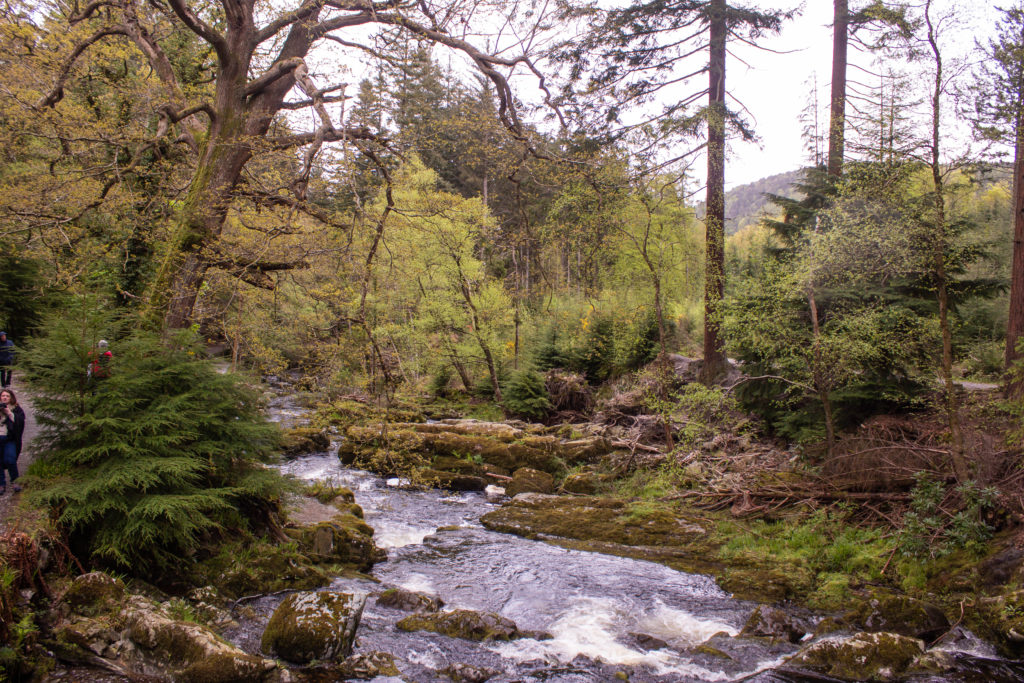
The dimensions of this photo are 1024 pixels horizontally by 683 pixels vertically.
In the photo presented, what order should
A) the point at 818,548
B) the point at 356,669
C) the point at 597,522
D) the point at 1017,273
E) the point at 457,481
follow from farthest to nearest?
the point at 457,481, the point at 597,522, the point at 1017,273, the point at 818,548, the point at 356,669

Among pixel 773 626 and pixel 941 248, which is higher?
pixel 941 248

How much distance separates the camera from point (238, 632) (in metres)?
6.11

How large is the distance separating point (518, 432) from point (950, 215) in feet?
35.9

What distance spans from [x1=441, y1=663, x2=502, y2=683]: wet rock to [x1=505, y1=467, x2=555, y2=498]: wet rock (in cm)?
660

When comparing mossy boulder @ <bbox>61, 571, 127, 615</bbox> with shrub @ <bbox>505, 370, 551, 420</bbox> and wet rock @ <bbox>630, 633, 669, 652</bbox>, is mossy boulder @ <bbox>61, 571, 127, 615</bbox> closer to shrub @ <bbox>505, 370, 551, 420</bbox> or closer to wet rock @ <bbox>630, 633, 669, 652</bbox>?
wet rock @ <bbox>630, 633, 669, 652</bbox>

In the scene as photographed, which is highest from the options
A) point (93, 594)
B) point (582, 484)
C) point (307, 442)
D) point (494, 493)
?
point (93, 594)

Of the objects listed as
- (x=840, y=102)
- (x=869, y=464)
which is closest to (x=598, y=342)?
(x=840, y=102)

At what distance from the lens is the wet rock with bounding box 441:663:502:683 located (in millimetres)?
5625

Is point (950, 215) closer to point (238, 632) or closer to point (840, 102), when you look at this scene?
point (840, 102)

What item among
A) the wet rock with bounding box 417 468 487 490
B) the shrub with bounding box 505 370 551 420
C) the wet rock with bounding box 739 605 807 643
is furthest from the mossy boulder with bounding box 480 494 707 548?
the shrub with bounding box 505 370 551 420

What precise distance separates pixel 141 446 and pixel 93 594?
1772 millimetres

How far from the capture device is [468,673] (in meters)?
5.68

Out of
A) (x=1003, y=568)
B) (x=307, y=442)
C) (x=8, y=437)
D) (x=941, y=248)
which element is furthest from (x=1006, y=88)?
(x=307, y=442)

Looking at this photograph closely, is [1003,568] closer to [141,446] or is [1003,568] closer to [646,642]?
[646,642]
